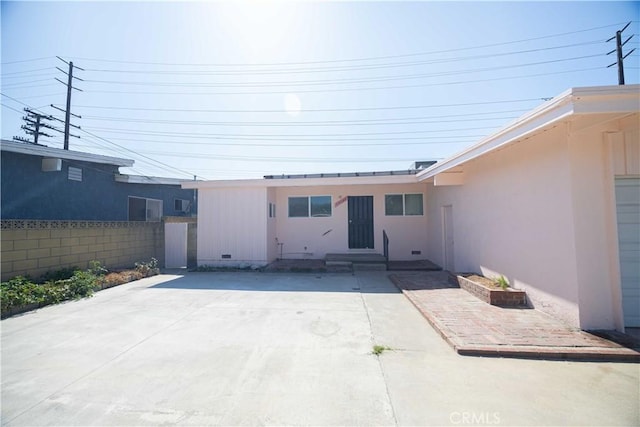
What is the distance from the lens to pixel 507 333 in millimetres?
3553

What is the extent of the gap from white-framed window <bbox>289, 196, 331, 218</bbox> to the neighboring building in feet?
17.8

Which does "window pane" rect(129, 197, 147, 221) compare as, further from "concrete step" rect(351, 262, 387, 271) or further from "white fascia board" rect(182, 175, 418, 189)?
"concrete step" rect(351, 262, 387, 271)

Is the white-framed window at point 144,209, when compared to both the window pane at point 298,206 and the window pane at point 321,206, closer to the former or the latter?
the window pane at point 298,206

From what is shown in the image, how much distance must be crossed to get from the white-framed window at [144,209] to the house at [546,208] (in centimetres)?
428

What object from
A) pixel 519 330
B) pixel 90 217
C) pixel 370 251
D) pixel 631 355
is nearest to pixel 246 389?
pixel 519 330

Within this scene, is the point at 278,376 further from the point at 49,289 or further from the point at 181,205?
the point at 181,205

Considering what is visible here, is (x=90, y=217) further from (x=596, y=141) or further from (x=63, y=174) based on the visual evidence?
(x=596, y=141)

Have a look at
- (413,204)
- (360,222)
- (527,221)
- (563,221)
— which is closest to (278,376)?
(563,221)

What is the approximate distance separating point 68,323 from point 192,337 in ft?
7.59

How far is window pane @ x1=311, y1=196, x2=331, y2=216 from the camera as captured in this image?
10000 mm

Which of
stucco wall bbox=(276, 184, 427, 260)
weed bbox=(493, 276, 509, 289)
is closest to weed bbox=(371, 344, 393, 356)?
weed bbox=(493, 276, 509, 289)

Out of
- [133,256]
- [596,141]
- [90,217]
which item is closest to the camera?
[596,141]

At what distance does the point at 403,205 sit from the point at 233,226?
5901 mm

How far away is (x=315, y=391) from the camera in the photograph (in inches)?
97.7
